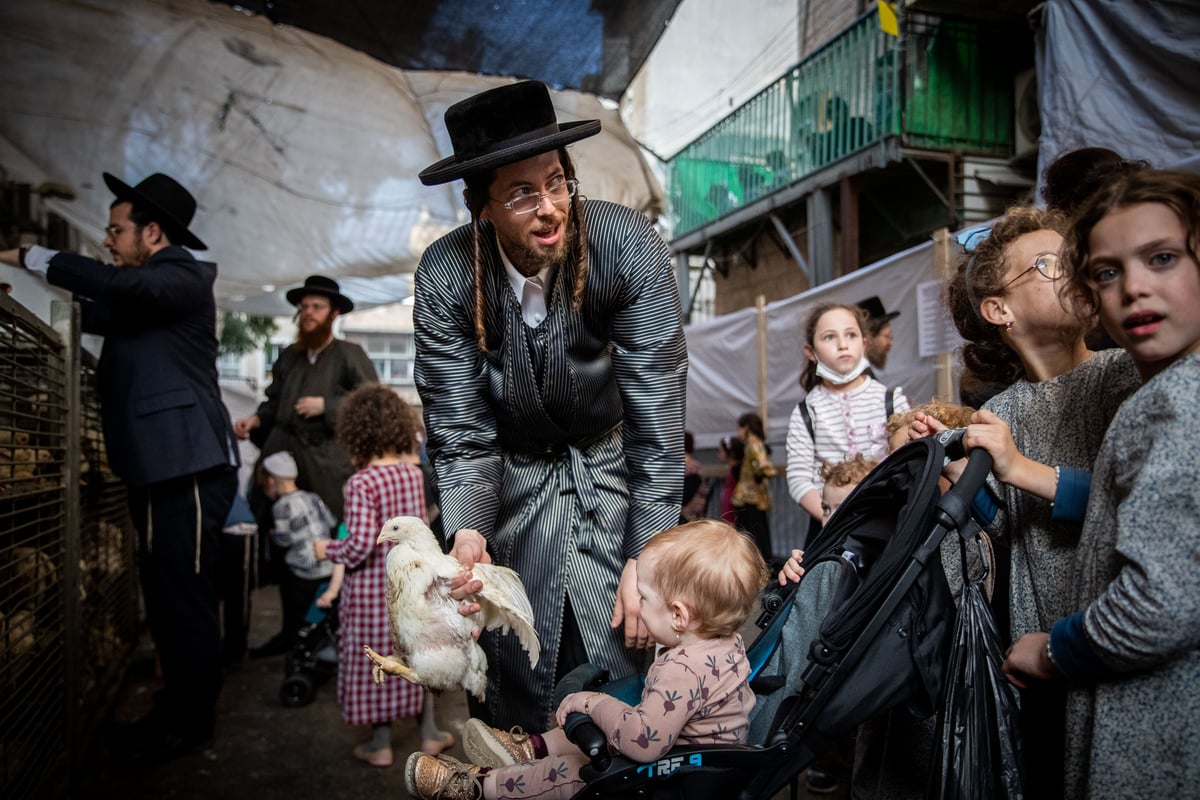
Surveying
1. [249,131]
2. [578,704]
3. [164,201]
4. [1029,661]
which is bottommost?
[578,704]

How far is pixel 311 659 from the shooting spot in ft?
15.1

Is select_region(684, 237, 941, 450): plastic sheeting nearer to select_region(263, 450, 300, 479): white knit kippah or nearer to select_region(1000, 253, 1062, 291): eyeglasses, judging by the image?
select_region(1000, 253, 1062, 291): eyeglasses

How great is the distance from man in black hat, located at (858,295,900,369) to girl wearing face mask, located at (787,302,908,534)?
0.27 meters

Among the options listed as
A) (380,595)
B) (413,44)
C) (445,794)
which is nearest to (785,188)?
(413,44)

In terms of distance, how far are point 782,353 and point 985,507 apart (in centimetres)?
516

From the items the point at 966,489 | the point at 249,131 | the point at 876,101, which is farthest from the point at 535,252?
the point at 876,101

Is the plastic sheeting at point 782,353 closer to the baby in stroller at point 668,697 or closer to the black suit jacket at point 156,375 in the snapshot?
the baby in stroller at point 668,697

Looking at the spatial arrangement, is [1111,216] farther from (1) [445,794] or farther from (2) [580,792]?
(1) [445,794]

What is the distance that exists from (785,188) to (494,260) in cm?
1034

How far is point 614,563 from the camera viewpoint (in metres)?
2.23

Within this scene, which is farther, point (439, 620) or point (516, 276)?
point (516, 276)

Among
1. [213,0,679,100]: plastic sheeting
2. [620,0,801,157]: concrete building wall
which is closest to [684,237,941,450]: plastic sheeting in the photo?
[213,0,679,100]: plastic sheeting

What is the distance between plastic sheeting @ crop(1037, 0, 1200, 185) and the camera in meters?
4.31

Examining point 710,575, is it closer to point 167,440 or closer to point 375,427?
point 375,427
